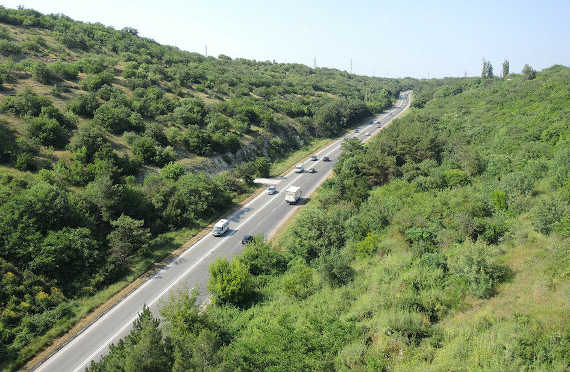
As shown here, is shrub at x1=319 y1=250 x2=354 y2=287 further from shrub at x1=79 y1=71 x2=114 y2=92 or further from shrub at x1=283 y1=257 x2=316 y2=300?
shrub at x1=79 y1=71 x2=114 y2=92

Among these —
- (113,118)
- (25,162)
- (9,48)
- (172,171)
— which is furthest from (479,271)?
(9,48)

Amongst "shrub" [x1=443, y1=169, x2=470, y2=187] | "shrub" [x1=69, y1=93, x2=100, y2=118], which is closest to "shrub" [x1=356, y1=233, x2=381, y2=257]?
"shrub" [x1=443, y1=169, x2=470, y2=187]

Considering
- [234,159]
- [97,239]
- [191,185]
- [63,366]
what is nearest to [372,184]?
[191,185]

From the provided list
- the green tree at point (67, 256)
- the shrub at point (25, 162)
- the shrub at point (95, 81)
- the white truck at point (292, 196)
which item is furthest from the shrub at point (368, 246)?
the shrub at point (95, 81)

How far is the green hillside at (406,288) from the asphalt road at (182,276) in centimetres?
449

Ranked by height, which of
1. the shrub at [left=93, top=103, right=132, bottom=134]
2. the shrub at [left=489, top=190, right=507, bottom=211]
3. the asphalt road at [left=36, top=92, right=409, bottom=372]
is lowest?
the asphalt road at [left=36, top=92, right=409, bottom=372]

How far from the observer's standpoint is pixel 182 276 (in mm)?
28281

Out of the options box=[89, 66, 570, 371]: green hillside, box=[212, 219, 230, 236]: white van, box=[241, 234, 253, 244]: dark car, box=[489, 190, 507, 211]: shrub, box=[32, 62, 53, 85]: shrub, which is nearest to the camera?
box=[89, 66, 570, 371]: green hillside

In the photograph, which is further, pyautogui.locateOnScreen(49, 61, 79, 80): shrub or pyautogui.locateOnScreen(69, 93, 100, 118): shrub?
pyautogui.locateOnScreen(49, 61, 79, 80): shrub

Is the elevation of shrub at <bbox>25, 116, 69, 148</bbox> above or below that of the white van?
above

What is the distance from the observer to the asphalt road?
800 inches

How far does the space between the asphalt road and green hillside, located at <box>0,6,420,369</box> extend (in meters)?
1.87

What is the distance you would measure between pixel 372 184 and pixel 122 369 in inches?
1310

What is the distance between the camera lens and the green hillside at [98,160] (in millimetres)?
24141
